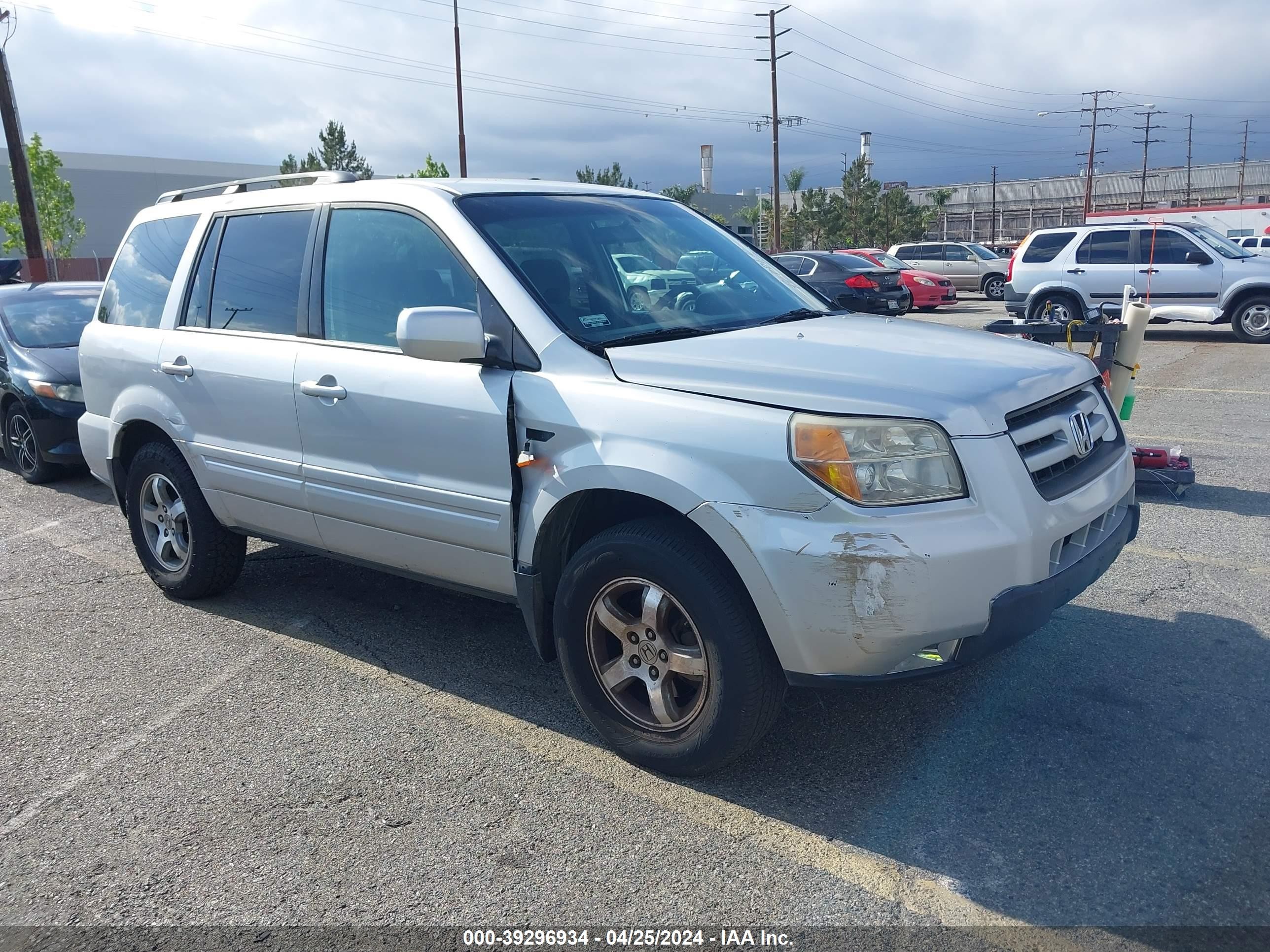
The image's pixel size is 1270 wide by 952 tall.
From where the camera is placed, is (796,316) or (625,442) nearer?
(625,442)

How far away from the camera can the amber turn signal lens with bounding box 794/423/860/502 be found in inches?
113

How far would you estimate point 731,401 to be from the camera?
3090mm

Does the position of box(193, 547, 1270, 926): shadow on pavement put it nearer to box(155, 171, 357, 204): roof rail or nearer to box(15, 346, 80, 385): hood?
box(155, 171, 357, 204): roof rail

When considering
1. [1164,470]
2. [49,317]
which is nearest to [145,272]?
[49,317]

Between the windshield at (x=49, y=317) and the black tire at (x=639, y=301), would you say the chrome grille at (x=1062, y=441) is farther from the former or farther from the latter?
the windshield at (x=49, y=317)

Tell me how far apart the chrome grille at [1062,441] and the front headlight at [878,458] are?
0.29 m

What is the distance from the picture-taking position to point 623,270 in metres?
4.05

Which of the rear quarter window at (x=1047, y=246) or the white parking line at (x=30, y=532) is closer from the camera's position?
the white parking line at (x=30, y=532)

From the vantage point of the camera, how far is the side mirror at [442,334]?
339 centimetres

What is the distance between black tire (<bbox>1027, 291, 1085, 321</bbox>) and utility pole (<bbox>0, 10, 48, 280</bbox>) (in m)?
20.2

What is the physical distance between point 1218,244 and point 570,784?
1664 cm

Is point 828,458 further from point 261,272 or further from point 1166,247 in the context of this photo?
point 1166,247

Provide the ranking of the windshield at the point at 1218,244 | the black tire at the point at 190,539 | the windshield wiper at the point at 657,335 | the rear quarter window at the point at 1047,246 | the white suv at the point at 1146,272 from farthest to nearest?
1. the rear quarter window at the point at 1047,246
2. the windshield at the point at 1218,244
3. the white suv at the point at 1146,272
4. the black tire at the point at 190,539
5. the windshield wiper at the point at 657,335

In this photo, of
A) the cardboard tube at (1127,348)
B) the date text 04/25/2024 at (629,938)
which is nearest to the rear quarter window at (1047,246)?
the cardboard tube at (1127,348)
